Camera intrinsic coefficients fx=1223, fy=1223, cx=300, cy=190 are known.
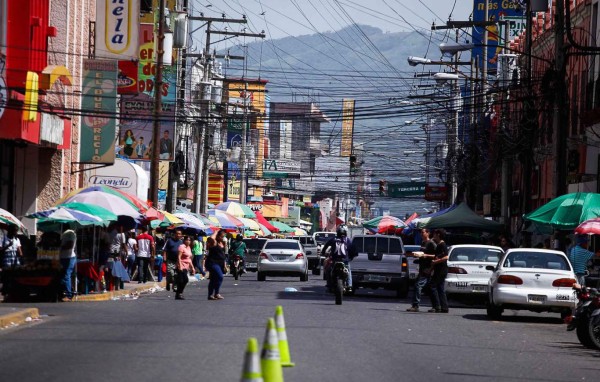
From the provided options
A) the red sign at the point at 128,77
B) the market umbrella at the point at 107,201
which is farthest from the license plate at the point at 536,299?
the red sign at the point at 128,77

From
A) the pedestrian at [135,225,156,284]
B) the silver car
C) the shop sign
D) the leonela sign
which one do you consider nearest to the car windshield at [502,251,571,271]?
the shop sign

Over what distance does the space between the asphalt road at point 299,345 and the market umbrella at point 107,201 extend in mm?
4019

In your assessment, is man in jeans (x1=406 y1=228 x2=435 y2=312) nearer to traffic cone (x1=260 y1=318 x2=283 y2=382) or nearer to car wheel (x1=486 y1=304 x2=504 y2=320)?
car wheel (x1=486 y1=304 x2=504 y2=320)

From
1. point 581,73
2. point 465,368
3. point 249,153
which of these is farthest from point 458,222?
point 249,153

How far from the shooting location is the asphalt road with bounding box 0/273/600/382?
561 inches

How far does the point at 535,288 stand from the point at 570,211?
535cm

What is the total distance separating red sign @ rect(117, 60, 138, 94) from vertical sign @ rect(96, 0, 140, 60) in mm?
1874

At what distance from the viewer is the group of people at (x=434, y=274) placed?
28.2 m

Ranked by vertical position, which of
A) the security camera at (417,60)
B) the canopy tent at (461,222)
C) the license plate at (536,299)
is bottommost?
the license plate at (536,299)

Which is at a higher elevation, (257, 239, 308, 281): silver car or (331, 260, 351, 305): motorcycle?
(331, 260, 351, 305): motorcycle

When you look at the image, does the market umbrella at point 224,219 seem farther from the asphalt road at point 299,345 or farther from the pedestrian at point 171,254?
the asphalt road at point 299,345

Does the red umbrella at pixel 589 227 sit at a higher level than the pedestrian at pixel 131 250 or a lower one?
higher

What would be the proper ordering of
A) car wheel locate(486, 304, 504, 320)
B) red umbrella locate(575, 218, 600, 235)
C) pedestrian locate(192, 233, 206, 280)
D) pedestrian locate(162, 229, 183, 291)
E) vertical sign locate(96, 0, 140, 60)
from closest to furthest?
1. car wheel locate(486, 304, 504, 320)
2. red umbrella locate(575, 218, 600, 235)
3. pedestrian locate(162, 229, 183, 291)
4. vertical sign locate(96, 0, 140, 60)
5. pedestrian locate(192, 233, 206, 280)

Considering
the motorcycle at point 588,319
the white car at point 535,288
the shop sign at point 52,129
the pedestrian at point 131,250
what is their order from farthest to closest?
the pedestrian at point 131,250
the shop sign at point 52,129
the white car at point 535,288
the motorcycle at point 588,319
